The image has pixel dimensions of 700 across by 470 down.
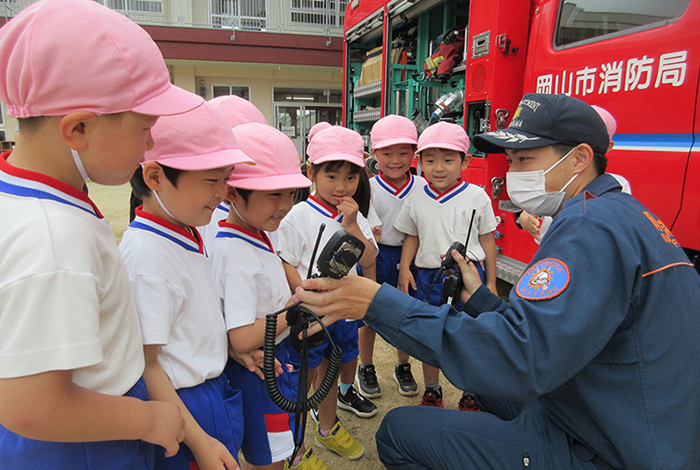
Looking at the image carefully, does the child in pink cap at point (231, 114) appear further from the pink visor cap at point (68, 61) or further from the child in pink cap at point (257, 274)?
the pink visor cap at point (68, 61)

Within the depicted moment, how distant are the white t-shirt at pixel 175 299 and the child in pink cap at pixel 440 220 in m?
1.56

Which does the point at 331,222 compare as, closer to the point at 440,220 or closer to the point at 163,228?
the point at 440,220

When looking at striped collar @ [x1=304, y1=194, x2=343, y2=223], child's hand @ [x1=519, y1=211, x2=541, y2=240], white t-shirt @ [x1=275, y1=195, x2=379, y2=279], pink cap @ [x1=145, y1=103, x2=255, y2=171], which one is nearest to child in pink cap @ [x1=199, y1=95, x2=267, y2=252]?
white t-shirt @ [x1=275, y1=195, x2=379, y2=279]

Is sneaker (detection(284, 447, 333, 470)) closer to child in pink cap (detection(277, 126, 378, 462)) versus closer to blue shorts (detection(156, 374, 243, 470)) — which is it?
child in pink cap (detection(277, 126, 378, 462))

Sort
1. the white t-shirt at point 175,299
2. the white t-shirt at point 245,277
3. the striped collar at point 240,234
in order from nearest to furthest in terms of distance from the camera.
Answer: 1. the white t-shirt at point 175,299
2. the white t-shirt at point 245,277
3. the striped collar at point 240,234

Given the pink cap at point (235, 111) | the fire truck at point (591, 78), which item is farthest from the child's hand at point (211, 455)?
the fire truck at point (591, 78)

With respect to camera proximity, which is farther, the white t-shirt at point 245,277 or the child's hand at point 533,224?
the child's hand at point 533,224

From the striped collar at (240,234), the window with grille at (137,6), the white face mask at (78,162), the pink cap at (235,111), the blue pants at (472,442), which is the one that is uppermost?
the window with grille at (137,6)

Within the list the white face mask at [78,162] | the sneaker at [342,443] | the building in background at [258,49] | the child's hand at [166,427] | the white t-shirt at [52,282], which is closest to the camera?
the white t-shirt at [52,282]

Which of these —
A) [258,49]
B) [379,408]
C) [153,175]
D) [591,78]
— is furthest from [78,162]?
[258,49]

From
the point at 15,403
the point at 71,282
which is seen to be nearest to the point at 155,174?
the point at 71,282

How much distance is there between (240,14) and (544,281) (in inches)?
616

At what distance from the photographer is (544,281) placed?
123cm

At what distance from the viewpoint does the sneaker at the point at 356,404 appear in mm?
2561
